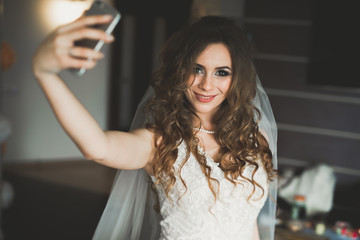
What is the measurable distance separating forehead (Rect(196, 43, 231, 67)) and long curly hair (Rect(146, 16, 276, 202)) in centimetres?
2

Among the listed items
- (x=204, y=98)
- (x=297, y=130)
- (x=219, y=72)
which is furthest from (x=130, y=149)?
(x=297, y=130)

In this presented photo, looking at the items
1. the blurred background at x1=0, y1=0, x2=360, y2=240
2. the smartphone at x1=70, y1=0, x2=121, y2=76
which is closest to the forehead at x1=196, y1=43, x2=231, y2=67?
the smartphone at x1=70, y1=0, x2=121, y2=76

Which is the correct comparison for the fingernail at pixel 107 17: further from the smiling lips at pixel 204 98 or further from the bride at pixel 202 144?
the smiling lips at pixel 204 98

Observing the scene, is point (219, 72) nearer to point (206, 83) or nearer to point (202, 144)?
point (206, 83)

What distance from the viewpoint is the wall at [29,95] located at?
5.71 meters

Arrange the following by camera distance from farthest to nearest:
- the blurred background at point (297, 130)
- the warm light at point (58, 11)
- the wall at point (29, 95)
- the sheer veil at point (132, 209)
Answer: the warm light at point (58, 11) → the wall at point (29, 95) → the blurred background at point (297, 130) → the sheer veil at point (132, 209)

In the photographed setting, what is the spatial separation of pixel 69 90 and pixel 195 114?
83 cm

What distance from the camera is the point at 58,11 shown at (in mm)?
5949

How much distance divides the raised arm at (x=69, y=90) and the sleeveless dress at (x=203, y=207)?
0.42 metres

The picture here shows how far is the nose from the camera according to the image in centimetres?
145

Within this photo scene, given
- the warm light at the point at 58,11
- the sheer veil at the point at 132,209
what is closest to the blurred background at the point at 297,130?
the warm light at the point at 58,11

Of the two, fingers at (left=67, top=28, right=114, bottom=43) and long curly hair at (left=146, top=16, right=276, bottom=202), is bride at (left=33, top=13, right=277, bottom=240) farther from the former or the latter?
fingers at (left=67, top=28, right=114, bottom=43)

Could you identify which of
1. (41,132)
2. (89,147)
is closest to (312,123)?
(89,147)

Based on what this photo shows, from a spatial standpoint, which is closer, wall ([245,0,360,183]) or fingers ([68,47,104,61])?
fingers ([68,47,104,61])
